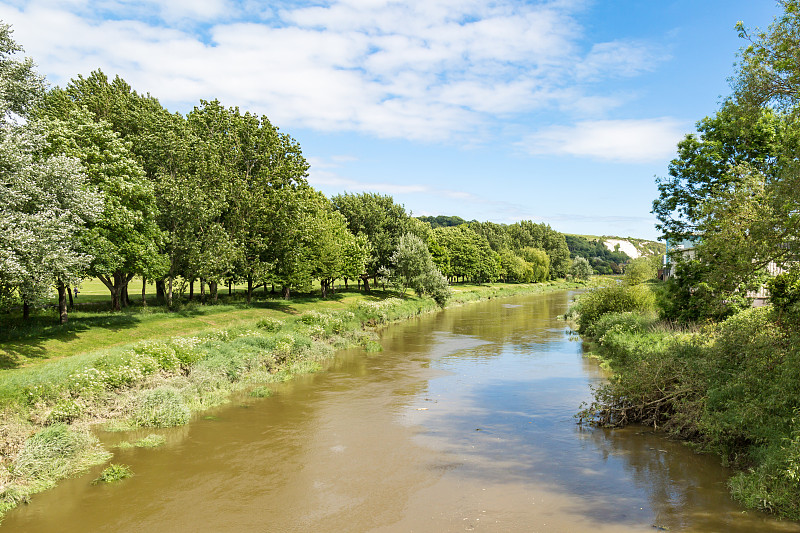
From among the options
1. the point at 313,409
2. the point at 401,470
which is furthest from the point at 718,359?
the point at 313,409

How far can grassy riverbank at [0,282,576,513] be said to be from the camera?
12085 millimetres

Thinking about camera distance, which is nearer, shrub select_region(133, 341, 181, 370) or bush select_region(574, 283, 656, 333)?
shrub select_region(133, 341, 181, 370)

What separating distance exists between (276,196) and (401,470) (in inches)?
1088

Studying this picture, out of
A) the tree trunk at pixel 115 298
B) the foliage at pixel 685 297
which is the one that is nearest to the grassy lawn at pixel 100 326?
the tree trunk at pixel 115 298

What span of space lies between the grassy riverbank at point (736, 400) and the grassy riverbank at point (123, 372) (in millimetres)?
13636

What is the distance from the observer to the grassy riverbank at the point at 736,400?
32.3 feet

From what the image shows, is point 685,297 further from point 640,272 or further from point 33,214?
point 33,214

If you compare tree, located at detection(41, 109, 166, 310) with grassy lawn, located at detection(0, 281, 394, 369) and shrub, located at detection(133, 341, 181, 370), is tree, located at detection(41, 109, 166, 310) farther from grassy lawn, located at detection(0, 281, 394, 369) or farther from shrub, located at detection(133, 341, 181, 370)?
shrub, located at detection(133, 341, 181, 370)

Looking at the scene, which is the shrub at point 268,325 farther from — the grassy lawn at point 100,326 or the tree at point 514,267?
the tree at point 514,267

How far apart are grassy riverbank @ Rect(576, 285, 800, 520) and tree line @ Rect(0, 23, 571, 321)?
19.1 metres

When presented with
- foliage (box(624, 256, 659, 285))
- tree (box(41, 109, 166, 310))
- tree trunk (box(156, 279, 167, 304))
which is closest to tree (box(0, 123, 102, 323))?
tree (box(41, 109, 166, 310))

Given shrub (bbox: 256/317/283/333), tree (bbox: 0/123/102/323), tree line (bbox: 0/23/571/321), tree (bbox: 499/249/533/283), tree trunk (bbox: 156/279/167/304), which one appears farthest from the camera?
tree (bbox: 499/249/533/283)

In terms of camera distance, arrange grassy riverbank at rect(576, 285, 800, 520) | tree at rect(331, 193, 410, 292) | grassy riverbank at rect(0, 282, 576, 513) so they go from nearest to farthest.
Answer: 1. grassy riverbank at rect(576, 285, 800, 520)
2. grassy riverbank at rect(0, 282, 576, 513)
3. tree at rect(331, 193, 410, 292)

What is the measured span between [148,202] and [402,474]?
21.8 m
